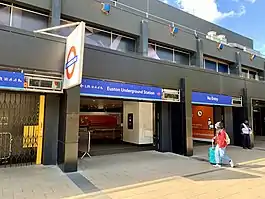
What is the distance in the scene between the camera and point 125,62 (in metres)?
8.54

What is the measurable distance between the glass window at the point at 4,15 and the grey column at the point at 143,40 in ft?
19.1

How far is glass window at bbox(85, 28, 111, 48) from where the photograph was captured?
1018cm

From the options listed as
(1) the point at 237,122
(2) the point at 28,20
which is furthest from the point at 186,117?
(2) the point at 28,20

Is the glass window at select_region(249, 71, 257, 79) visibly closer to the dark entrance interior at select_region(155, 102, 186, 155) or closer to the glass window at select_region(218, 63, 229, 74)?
the glass window at select_region(218, 63, 229, 74)

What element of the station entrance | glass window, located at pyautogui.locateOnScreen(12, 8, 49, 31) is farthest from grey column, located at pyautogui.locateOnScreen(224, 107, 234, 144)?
glass window, located at pyautogui.locateOnScreen(12, 8, 49, 31)

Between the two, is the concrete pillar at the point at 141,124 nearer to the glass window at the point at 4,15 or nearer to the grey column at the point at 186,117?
the grey column at the point at 186,117

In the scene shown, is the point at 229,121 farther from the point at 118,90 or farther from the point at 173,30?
the point at 118,90

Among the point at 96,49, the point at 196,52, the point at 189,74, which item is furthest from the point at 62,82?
the point at 196,52

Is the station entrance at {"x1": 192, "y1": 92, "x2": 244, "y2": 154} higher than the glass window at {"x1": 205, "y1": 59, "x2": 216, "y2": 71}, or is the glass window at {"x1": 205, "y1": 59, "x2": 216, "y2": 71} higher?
the glass window at {"x1": 205, "y1": 59, "x2": 216, "y2": 71}

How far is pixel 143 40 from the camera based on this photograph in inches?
454

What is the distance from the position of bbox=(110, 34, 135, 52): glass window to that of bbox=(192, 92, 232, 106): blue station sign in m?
3.97

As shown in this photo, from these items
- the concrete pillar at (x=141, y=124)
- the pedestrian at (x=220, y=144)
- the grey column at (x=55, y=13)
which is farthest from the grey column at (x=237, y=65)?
the grey column at (x=55, y=13)

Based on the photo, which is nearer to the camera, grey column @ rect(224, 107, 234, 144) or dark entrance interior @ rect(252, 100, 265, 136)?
grey column @ rect(224, 107, 234, 144)

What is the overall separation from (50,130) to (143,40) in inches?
253
